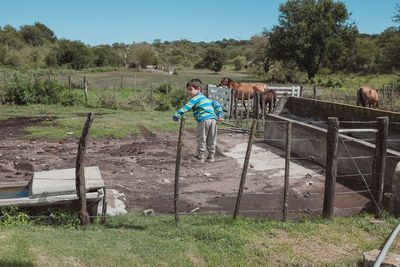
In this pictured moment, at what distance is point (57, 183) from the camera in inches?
215

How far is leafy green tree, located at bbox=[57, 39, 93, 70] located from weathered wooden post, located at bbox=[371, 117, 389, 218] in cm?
5108

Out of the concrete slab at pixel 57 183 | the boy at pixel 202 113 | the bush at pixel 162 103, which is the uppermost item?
the boy at pixel 202 113

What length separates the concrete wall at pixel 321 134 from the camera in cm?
711

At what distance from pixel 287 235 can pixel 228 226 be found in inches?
31.3

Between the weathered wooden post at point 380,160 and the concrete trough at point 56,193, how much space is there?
167 inches

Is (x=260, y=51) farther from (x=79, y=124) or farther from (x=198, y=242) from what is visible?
(x=198, y=242)

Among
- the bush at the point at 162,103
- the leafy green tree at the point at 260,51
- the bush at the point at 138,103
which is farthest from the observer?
the leafy green tree at the point at 260,51

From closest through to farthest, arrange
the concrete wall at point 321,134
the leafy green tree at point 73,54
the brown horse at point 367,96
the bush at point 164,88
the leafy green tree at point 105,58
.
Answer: the concrete wall at point 321,134, the brown horse at point 367,96, the bush at point 164,88, the leafy green tree at point 73,54, the leafy green tree at point 105,58

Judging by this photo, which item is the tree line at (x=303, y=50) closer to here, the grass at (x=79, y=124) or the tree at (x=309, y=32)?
the tree at (x=309, y=32)

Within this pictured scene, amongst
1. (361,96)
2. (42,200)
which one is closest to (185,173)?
(42,200)

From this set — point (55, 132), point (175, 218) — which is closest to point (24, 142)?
point (55, 132)

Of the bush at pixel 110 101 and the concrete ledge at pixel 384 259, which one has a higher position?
the bush at pixel 110 101

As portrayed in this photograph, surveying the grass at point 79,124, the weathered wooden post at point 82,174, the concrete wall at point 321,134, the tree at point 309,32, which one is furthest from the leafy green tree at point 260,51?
the weathered wooden post at point 82,174

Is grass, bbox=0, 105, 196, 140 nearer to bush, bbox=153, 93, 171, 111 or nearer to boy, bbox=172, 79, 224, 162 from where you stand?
bush, bbox=153, 93, 171, 111
